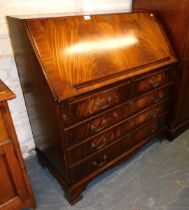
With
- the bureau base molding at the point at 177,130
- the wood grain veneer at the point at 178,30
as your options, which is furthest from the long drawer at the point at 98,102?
the bureau base molding at the point at 177,130

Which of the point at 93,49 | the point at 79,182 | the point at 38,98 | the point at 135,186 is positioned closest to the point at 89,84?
the point at 93,49

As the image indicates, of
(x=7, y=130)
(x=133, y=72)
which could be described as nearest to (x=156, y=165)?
(x=133, y=72)

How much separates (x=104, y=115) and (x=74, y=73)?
0.37 meters

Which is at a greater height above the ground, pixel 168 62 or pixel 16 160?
pixel 168 62

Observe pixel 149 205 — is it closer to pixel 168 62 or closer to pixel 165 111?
pixel 165 111

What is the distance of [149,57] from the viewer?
148 centimetres

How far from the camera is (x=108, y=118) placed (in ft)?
4.44

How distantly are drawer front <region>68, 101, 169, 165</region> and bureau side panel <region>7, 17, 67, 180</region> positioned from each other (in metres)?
0.09

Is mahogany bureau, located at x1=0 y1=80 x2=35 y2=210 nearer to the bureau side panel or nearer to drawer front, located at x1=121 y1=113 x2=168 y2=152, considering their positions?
the bureau side panel

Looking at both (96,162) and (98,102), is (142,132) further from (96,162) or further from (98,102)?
(98,102)

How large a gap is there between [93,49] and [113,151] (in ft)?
2.66

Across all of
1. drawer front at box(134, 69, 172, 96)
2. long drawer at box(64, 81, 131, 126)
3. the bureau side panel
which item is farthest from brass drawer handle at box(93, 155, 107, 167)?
drawer front at box(134, 69, 172, 96)

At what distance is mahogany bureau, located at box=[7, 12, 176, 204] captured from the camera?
1.10 meters

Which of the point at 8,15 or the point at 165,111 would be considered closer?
the point at 8,15
